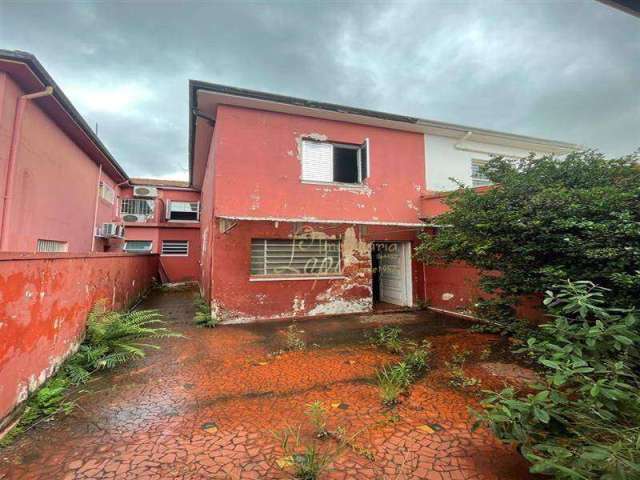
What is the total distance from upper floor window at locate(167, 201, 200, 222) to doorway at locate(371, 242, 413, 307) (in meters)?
13.6

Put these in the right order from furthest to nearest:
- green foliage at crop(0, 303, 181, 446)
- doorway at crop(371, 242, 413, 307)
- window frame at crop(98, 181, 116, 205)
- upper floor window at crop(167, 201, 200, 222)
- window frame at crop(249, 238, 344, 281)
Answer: upper floor window at crop(167, 201, 200, 222)
window frame at crop(98, 181, 116, 205)
doorway at crop(371, 242, 413, 307)
window frame at crop(249, 238, 344, 281)
green foliage at crop(0, 303, 181, 446)

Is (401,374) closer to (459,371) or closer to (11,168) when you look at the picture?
(459,371)

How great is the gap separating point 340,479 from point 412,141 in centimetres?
986

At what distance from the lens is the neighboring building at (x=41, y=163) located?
A: 606 centimetres

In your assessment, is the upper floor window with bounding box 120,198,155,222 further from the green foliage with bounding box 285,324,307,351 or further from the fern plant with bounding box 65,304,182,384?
the green foliage with bounding box 285,324,307,351

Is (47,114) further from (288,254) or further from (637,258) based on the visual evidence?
(637,258)

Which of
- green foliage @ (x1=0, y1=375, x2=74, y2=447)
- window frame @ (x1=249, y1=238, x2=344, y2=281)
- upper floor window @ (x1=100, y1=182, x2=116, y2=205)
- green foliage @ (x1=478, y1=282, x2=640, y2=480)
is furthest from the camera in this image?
upper floor window @ (x1=100, y1=182, x2=116, y2=205)

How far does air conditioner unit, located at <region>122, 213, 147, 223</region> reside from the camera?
672 inches

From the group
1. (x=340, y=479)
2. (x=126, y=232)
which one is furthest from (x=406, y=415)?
(x=126, y=232)

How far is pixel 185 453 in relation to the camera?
260 centimetres

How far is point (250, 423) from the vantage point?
3135mm

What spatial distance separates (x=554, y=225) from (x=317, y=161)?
629 cm

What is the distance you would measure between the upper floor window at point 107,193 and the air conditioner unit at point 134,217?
2156 mm

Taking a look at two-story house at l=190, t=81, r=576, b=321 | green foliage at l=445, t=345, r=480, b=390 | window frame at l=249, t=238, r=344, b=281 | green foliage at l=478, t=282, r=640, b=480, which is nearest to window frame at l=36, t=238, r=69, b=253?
two-story house at l=190, t=81, r=576, b=321
